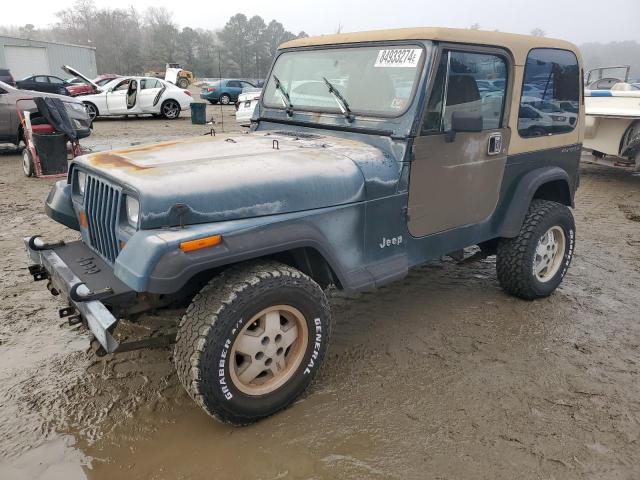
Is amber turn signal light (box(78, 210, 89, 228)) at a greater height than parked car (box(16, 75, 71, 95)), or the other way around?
parked car (box(16, 75, 71, 95))

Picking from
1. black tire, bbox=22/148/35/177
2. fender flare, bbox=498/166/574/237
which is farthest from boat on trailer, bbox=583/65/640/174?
black tire, bbox=22/148/35/177

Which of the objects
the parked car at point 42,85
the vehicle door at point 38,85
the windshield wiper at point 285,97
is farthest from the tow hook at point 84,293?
the vehicle door at point 38,85

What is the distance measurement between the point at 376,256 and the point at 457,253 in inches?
46.6

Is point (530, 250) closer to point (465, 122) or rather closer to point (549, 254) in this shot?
point (549, 254)

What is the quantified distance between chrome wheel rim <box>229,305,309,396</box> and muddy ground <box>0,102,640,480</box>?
0.78ft

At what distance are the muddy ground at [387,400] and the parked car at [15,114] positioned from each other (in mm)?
6550

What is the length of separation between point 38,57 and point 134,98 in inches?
905

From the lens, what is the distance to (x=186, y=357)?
245 cm

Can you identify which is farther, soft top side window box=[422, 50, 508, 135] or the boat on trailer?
the boat on trailer

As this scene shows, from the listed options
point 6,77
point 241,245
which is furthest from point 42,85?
point 241,245

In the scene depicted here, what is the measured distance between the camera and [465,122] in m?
3.11

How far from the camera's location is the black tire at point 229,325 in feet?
7.95

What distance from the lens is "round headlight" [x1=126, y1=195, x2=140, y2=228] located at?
2.54 meters

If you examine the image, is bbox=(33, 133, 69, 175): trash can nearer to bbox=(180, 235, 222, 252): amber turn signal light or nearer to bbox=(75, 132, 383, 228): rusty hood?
bbox=(75, 132, 383, 228): rusty hood
